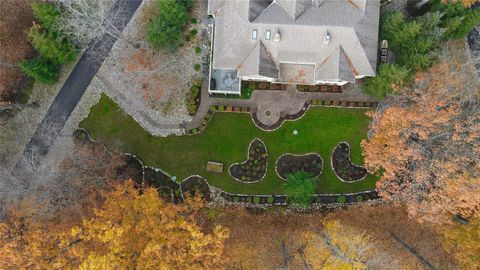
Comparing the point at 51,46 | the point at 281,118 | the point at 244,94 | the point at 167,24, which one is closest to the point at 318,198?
the point at 281,118

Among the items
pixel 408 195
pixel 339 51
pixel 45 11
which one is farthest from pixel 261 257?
pixel 45 11

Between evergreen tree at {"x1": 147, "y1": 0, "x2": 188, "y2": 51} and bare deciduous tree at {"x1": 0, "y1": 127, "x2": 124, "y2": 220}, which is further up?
evergreen tree at {"x1": 147, "y1": 0, "x2": 188, "y2": 51}

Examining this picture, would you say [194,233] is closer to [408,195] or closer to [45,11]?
[408,195]

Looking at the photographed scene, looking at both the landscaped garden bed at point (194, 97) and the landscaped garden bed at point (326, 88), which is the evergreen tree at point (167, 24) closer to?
the landscaped garden bed at point (194, 97)

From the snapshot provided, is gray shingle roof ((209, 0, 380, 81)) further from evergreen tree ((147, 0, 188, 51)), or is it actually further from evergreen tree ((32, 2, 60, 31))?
evergreen tree ((32, 2, 60, 31))

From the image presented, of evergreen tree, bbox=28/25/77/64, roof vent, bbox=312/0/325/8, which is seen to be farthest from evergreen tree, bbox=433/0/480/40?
evergreen tree, bbox=28/25/77/64

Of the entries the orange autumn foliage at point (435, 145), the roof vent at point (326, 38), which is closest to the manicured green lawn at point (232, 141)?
the orange autumn foliage at point (435, 145)

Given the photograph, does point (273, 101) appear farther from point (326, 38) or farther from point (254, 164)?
point (326, 38)
